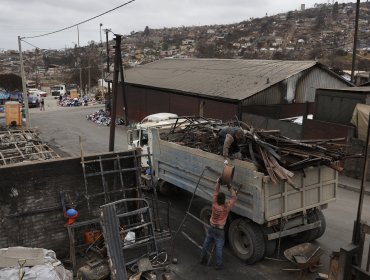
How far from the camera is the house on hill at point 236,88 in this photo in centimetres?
1878

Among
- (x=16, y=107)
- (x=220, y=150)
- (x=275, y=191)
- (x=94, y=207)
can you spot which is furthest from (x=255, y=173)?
(x=16, y=107)

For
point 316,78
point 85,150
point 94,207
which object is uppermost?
point 316,78

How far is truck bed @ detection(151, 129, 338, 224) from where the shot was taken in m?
7.46

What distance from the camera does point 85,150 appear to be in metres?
20.3

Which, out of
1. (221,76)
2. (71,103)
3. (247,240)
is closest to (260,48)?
(71,103)

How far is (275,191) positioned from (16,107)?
2354 cm

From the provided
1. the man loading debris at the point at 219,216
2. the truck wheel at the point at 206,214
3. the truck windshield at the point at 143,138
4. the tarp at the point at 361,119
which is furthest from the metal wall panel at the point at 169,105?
the man loading debris at the point at 219,216

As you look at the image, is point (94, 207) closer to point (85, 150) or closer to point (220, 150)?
A: point (220, 150)

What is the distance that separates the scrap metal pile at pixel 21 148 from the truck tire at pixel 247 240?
5.84 m

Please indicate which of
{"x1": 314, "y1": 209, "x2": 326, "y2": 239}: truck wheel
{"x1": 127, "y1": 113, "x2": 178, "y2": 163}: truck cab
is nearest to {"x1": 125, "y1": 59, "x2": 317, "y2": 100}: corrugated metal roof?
{"x1": 127, "y1": 113, "x2": 178, "y2": 163}: truck cab

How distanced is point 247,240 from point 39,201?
14.8 feet

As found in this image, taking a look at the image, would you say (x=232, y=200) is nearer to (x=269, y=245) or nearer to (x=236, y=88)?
(x=269, y=245)

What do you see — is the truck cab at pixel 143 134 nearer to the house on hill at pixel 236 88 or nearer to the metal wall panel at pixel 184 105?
the house on hill at pixel 236 88

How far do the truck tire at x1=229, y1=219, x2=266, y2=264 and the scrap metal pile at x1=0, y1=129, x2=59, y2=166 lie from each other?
5837 mm
